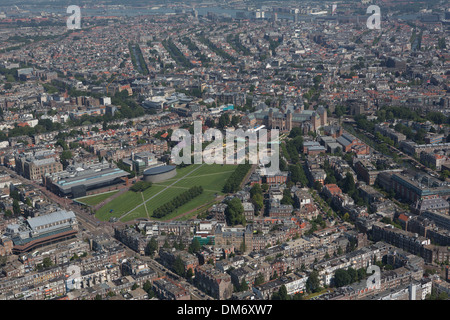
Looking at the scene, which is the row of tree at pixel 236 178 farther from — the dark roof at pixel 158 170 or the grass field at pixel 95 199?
the grass field at pixel 95 199

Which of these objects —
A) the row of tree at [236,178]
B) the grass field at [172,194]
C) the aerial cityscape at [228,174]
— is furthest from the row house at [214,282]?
the row of tree at [236,178]

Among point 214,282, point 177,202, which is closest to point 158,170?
point 177,202

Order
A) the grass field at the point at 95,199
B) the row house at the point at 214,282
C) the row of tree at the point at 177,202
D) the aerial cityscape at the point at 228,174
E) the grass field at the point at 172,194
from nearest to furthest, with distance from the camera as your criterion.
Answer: the row house at the point at 214,282 → the aerial cityscape at the point at 228,174 → the row of tree at the point at 177,202 → the grass field at the point at 172,194 → the grass field at the point at 95,199

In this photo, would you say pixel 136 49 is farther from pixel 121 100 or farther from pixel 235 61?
pixel 121 100

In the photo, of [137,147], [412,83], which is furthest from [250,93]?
[137,147]

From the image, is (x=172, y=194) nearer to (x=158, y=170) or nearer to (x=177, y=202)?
(x=177, y=202)

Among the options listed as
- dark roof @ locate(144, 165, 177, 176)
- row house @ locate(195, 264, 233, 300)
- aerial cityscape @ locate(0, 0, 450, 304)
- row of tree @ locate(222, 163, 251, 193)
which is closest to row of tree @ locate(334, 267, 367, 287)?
aerial cityscape @ locate(0, 0, 450, 304)
